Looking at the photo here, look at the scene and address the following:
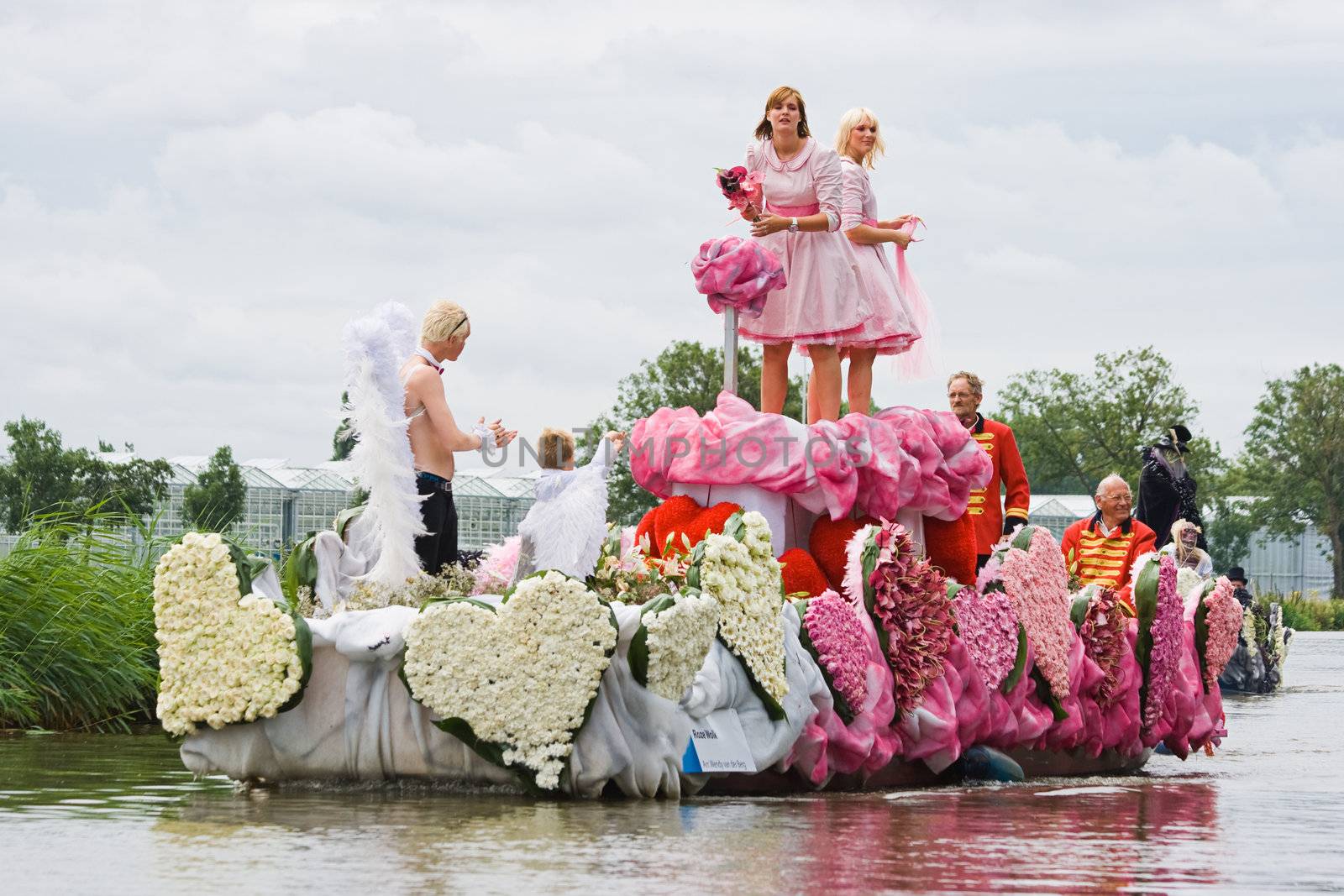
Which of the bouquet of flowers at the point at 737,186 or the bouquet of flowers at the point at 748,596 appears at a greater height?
the bouquet of flowers at the point at 737,186

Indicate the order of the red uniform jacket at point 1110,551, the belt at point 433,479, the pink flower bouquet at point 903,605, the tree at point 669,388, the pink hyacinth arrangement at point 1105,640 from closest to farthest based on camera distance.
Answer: the belt at point 433,479 → the pink flower bouquet at point 903,605 → the pink hyacinth arrangement at point 1105,640 → the red uniform jacket at point 1110,551 → the tree at point 669,388

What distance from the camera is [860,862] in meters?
4.94

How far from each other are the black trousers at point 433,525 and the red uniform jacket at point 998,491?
3.44 metres

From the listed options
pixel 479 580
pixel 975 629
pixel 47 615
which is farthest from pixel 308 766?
pixel 47 615

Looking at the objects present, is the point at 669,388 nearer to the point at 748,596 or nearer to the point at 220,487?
the point at 220,487

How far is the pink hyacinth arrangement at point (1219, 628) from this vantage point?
10.8m

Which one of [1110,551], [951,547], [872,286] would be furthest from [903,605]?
[1110,551]

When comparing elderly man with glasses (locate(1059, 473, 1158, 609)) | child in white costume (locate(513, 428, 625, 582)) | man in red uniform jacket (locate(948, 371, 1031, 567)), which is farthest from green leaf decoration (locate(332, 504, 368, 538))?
elderly man with glasses (locate(1059, 473, 1158, 609))

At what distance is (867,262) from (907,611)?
1.87 m

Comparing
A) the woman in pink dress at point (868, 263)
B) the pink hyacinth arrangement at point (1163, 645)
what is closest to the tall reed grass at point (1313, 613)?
the pink hyacinth arrangement at point (1163, 645)

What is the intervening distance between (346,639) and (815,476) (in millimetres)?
2248

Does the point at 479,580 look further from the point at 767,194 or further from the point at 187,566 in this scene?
the point at 767,194

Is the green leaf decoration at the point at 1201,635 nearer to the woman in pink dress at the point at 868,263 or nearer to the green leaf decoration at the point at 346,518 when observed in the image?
the woman in pink dress at the point at 868,263

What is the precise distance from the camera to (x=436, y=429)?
24.0ft
